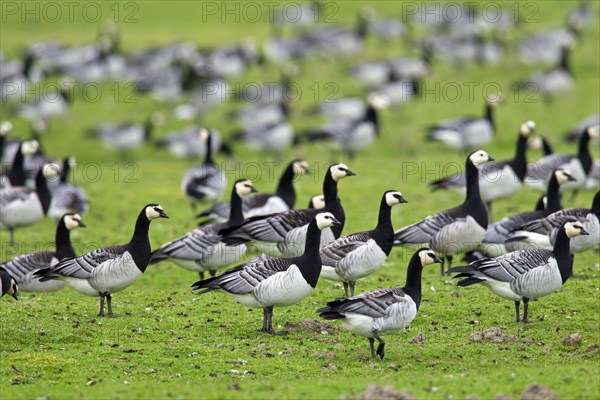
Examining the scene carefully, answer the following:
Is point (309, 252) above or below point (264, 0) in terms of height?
below

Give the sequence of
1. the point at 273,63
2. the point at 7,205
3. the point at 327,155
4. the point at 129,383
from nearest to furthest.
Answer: the point at 129,383
the point at 7,205
the point at 327,155
the point at 273,63

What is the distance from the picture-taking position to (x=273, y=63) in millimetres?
39219

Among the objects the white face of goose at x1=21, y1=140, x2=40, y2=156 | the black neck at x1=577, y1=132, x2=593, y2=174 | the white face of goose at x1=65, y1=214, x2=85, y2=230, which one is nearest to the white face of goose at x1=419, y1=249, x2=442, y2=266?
the white face of goose at x1=65, y1=214, x2=85, y2=230

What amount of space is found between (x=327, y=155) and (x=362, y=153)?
4.15 ft

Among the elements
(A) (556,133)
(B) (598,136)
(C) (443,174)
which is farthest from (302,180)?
(A) (556,133)

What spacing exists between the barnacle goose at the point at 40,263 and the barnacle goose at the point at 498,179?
27.1ft

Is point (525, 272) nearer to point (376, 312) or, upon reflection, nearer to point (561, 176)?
point (376, 312)

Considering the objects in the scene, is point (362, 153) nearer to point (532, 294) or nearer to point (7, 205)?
point (7, 205)

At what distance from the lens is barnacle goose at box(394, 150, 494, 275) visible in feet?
50.6

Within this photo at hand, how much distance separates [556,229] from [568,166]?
582 centimetres

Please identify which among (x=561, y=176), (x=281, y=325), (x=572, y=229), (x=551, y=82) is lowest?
(x=281, y=325)

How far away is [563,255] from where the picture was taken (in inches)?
500

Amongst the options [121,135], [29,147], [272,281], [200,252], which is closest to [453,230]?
[200,252]

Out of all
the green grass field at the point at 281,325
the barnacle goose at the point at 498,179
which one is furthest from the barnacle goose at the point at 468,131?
the barnacle goose at the point at 498,179
